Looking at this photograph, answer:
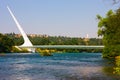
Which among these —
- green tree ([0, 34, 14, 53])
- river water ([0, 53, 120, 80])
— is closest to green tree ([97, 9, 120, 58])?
river water ([0, 53, 120, 80])

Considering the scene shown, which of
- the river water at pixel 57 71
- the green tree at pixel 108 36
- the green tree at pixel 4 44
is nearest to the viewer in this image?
→ the river water at pixel 57 71

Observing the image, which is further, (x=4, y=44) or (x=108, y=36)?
(x=4, y=44)

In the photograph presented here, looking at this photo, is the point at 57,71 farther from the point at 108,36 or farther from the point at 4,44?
the point at 4,44

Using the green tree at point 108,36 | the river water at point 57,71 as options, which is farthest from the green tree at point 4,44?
the river water at point 57,71

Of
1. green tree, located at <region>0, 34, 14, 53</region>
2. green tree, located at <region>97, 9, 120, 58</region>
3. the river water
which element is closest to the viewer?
the river water

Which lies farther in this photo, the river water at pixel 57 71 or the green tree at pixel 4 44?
the green tree at pixel 4 44

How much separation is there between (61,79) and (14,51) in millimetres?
123224

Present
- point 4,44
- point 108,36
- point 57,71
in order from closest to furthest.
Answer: point 57,71, point 108,36, point 4,44

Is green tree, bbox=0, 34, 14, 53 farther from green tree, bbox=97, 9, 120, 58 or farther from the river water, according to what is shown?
the river water

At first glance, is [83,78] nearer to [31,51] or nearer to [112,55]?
[112,55]

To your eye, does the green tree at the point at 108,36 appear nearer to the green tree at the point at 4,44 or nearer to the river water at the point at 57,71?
the river water at the point at 57,71

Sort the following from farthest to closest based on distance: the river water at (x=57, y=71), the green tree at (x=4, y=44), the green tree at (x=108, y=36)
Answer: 1. the green tree at (x=4, y=44)
2. the green tree at (x=108, y=36)
3. the river water at (x=57, y=71)

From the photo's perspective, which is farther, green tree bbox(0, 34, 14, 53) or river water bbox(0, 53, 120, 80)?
green tree bbox(0, 34, 14, 53)

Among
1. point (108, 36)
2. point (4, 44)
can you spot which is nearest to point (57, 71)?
point (108, 36)
